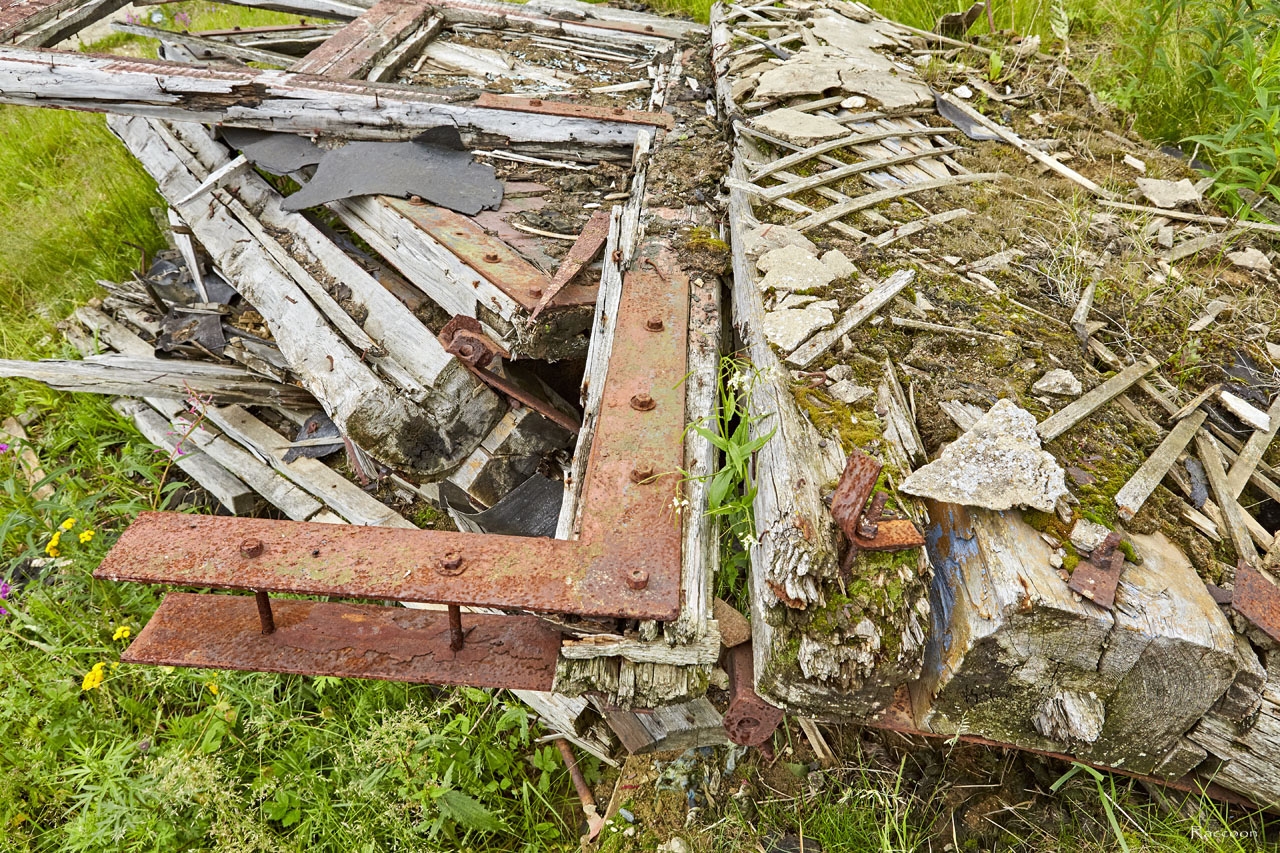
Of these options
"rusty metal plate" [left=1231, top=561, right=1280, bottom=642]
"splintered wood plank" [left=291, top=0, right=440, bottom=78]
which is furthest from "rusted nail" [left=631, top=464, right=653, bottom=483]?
"splintered wood plank" [left=291, top=0, right=440, bottom=78]

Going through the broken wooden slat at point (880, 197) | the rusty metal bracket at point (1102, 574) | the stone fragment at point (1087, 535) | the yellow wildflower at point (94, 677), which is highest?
the broken wooden slat at point (880, 197)

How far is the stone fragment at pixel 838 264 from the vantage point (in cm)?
250

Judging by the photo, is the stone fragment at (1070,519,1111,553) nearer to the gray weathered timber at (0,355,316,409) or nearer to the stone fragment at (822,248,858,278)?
the stone fragment at (822,248,858,278)

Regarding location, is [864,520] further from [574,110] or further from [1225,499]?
[574,110]

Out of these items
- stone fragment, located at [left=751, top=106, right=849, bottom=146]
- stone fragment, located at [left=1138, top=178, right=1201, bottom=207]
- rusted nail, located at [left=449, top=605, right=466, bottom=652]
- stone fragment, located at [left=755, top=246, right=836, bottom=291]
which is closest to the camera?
rusted nail, located at [left=449, top=605, right=466, bottom=652]

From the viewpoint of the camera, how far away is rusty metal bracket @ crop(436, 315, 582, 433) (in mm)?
2652

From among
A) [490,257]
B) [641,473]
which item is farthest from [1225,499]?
[490,257]

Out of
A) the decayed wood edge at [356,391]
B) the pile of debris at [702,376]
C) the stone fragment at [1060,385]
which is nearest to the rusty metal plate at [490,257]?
the pile of debris at [702,376]

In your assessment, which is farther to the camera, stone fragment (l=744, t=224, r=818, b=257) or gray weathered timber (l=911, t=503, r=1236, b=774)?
stone fragment (l=744, t=224, r=818, b=257)

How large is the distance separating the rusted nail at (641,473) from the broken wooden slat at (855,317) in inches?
22.5

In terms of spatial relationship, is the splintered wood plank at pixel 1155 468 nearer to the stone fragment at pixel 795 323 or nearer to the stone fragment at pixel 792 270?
the stone fragment at pixel 795 323

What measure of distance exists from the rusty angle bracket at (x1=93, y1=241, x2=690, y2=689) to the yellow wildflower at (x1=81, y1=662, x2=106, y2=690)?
51.2 inches

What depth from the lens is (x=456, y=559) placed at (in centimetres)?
167

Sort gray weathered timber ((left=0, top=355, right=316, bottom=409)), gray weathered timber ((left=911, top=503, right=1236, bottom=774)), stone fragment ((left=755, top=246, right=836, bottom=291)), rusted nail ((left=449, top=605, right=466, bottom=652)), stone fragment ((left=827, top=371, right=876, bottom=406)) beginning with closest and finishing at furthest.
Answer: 1. gray weathered timber ((left=911, top=503, right=1236, bottom=774))
2. rusted nail ((left=449, top=605, right=466, bottom=652))
3. stone fragment ((left=827, top=371, right=876, bottom=406))
4. stone fragment ((left=755, top=246, right=836, bottom=291))
5. gray weathered timber ((left=0, top=355, right=316, bottom=409))
